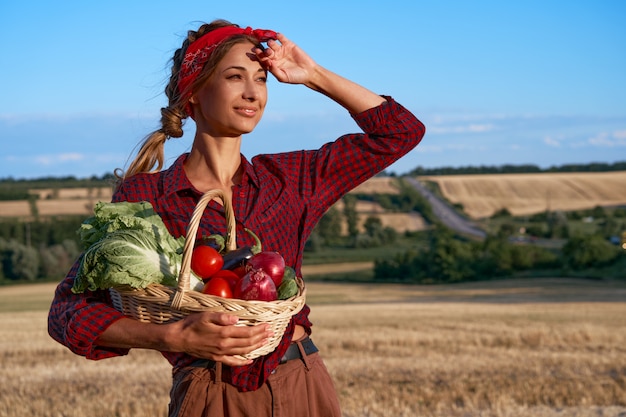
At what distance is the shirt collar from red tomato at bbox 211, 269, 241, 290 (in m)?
0.46

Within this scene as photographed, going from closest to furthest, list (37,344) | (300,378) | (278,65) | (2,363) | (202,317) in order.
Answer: (202,317) → (300,378) → (278,65) → (2,363) → (37,344)

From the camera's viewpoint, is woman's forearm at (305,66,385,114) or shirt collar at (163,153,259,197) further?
woman's forearm at (305,66,385,114)

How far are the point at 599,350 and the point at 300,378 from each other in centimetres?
1028

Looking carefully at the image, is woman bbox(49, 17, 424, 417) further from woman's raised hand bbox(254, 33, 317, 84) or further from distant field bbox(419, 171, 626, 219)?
distant field bbox(419, 171, 626, 219)

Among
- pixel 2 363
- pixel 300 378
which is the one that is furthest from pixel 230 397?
pixel 2 363

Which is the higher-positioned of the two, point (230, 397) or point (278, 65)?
point (278, 65)

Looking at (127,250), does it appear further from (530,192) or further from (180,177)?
(530,192)

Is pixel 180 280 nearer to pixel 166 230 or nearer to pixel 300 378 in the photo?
pixel 166 230

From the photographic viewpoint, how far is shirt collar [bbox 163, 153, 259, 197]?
10.6 ft

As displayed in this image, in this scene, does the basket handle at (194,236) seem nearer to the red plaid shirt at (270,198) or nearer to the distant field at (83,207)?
the red plaid shirt at (270,198)

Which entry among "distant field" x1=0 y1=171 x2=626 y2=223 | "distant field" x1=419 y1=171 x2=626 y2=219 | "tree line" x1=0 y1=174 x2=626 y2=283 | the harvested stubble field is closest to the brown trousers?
the harvested stubble field

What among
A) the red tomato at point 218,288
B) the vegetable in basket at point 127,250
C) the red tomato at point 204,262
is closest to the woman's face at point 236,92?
the vegetable in basket at point 127,250

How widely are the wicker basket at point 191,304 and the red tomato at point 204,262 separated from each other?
0.10 metres

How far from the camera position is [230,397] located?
300 centimetres
